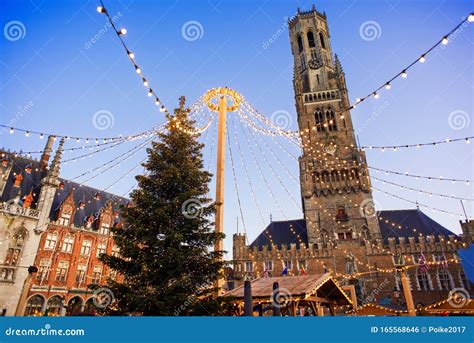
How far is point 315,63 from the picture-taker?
44.9m

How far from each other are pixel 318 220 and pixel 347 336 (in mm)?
28532

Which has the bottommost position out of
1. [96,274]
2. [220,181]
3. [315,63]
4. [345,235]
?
[96,274]

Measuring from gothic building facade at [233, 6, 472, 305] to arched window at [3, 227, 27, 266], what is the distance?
61.0ft

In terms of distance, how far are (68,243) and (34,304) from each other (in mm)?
5336

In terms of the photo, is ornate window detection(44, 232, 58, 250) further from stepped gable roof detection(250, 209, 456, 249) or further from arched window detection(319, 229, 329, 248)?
arched window detection(319, 229, 329, 248)

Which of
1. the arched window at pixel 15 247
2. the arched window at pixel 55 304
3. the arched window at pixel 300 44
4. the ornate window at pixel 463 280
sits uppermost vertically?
the arched window at pixel 300 44

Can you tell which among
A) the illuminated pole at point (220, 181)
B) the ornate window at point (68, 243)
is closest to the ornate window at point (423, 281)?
the illuminated pole at point (220, 181)

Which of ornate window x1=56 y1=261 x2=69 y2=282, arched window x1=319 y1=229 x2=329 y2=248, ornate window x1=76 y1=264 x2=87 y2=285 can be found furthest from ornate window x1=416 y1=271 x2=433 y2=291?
ornate window x1=56 y1=261 x2=69 y2=282

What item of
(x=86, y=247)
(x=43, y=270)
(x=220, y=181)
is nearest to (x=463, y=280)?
(x=220, y=181)

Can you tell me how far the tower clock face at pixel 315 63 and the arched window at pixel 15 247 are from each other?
4356cm

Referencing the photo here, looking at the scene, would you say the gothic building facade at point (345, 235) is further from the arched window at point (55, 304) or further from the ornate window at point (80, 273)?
the arched window at point (55, 304)

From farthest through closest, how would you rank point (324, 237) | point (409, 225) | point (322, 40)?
point (322, 40) → point (409, 225) → point (324, 237)

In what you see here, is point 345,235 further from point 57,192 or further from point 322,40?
point 322,40

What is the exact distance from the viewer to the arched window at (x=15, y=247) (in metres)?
21.6
